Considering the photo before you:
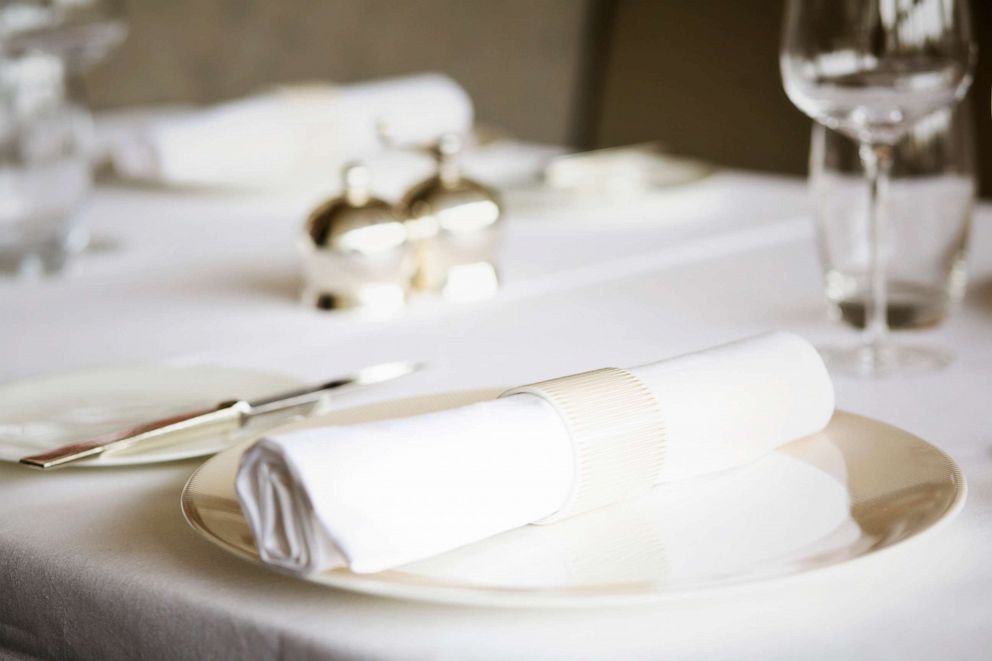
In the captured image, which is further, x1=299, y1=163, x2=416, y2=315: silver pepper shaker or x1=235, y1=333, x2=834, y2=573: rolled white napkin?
x1=299, y1=163, x2=416, y2=315: silver pepper shaker

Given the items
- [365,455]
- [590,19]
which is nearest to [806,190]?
[365,455]

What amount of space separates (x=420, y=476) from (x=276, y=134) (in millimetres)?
1026

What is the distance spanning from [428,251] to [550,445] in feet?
1.77

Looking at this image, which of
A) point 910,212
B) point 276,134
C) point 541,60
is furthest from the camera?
point 541,60

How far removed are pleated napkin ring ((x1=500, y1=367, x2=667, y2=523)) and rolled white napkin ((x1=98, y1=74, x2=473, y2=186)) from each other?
32.9 inches

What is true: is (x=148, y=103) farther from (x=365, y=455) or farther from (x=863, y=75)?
(x=365, y=455)

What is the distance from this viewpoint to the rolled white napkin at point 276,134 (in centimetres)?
139

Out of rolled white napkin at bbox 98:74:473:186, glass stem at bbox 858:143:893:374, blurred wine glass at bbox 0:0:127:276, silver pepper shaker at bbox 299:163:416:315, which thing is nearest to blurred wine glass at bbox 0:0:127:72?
blurred wine glass at bbox 0:0:127:276

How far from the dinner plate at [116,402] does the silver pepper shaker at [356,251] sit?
199mm

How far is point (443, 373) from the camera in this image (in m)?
0.80

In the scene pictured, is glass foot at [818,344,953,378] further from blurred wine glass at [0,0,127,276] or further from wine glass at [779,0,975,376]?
blurred wine glass at [0,0,127,276]

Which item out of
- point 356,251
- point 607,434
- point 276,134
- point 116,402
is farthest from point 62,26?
point 607,434

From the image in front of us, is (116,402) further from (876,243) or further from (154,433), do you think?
(876,243)

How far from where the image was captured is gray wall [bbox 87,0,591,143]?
2.69 meters
